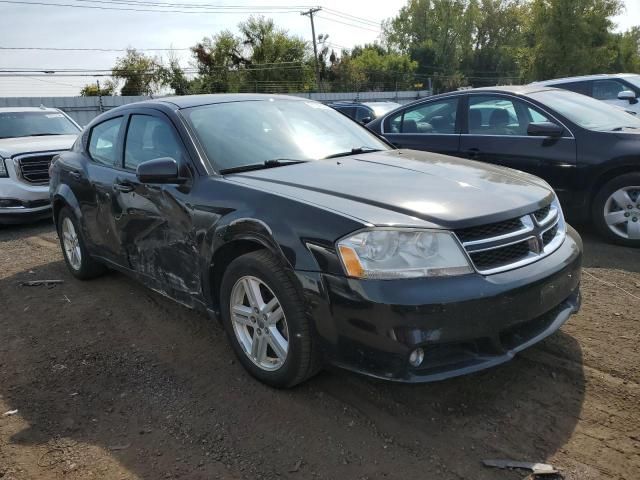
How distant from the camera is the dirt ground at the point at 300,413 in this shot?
8.05 feet

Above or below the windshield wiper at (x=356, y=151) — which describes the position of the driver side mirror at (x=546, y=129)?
below

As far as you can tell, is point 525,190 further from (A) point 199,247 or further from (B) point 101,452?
(B) point 101,452

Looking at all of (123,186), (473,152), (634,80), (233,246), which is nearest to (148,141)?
(123,186)

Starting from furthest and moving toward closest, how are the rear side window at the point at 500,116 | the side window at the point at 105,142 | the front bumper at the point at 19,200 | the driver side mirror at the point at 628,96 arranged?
1. the driver side mirror at the point at 628,96
2. the front bumper at the point at 19,200
3. the rear side window at the point at 500,116
4. the side window at the point at 105,142

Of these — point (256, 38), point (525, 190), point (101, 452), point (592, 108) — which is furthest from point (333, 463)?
point (256, 38)

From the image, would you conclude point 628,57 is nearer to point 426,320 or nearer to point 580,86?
point 580,86

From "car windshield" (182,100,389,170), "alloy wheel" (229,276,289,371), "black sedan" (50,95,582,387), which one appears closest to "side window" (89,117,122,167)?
"black sedan" (50,95,582,387)

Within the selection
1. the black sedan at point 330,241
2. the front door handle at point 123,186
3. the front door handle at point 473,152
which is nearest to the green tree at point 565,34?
the front door handle at point 473,152

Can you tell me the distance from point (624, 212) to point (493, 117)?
1.73m

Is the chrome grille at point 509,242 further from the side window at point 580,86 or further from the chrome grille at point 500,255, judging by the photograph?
the side window at point 580,86

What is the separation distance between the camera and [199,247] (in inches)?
129

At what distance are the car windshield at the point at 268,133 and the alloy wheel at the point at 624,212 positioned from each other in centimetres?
254

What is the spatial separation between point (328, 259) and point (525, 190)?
1314mm

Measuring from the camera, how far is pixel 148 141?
13.0ft
